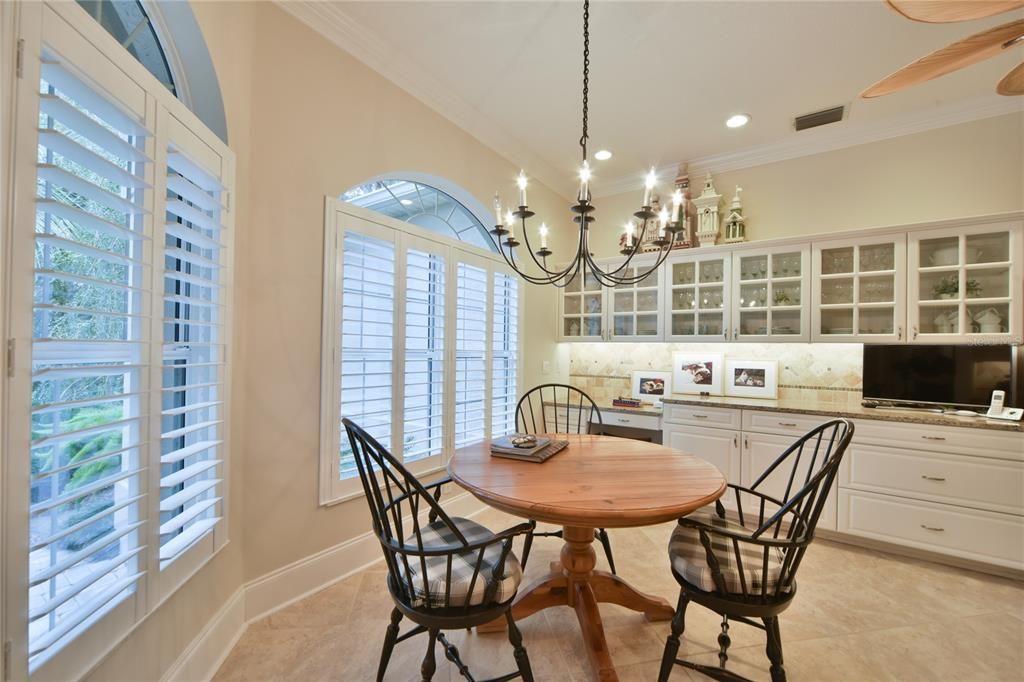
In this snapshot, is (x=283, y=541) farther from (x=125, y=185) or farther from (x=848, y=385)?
(x=848, y=385)

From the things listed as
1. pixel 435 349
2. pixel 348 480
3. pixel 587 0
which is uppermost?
pixel 587 0

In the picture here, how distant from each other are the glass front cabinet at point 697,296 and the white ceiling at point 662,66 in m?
1.01

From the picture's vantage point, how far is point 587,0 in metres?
1.93

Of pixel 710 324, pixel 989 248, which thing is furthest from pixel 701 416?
pixel 989 248

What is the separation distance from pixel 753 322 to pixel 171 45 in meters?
3.92

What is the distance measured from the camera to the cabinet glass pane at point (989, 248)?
258cm

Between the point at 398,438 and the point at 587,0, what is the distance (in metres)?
2.59

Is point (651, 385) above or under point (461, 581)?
above

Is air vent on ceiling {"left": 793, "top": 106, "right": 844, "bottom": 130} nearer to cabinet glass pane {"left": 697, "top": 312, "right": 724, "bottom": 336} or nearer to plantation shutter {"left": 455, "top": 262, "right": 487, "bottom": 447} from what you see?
cabinet glass pane {"left": 697, "top": 312, "right": 724, "bottom": 336}

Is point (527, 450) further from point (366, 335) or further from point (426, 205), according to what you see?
point (426, 205)

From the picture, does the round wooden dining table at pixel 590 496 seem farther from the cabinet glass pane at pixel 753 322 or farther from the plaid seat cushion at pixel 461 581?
the cabinet glass pane at pixel 753 322

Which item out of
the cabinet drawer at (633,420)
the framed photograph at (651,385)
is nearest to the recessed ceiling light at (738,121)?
the framed photograph at (651,385)

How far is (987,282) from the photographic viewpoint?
264 cm

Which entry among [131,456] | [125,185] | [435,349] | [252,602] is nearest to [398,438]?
[435,349]
